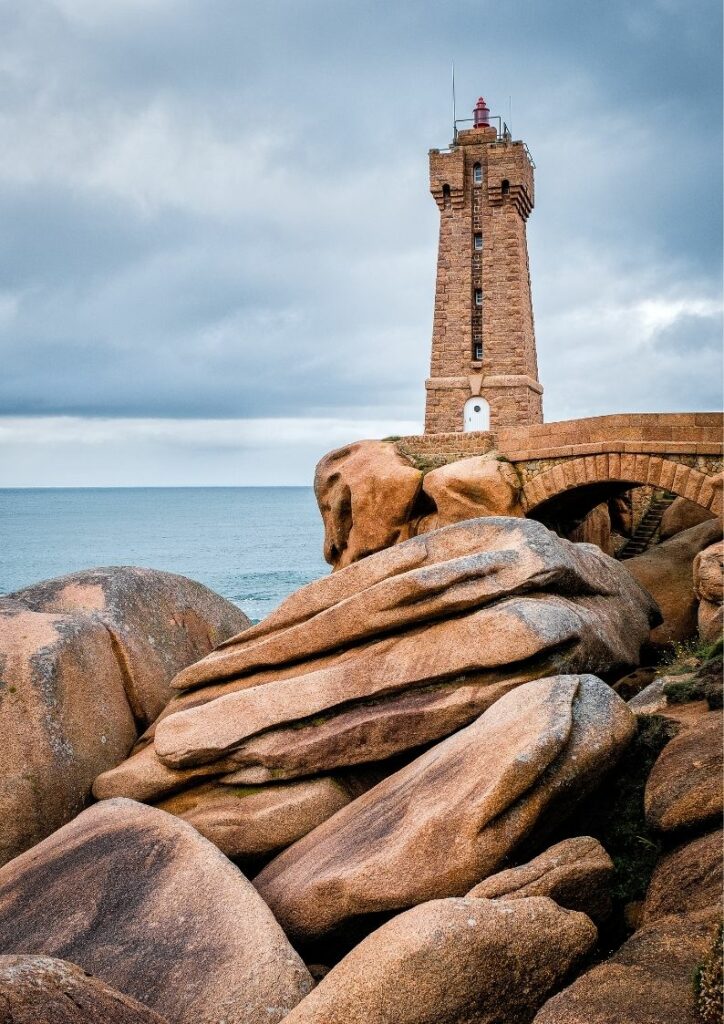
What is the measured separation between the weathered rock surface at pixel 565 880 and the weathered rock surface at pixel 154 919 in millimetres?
1845

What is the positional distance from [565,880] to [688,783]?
1.41 meters

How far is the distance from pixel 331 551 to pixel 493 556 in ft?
57.2

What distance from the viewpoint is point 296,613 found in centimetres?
1224

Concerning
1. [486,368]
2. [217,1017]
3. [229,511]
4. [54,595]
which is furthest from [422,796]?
[229,511]

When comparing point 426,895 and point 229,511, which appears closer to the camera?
point 426,895

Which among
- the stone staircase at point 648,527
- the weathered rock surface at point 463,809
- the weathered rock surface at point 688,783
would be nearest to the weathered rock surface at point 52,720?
the weathered rock surface at point 463,809

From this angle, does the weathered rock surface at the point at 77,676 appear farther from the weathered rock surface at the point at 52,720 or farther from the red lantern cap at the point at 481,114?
the red lantern cap at the point at 481,114

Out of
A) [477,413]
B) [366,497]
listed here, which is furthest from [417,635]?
[477,413]

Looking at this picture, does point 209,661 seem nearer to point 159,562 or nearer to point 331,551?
point 331,551

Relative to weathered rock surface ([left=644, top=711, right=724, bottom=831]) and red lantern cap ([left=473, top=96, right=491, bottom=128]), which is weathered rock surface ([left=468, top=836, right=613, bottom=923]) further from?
red lantern cap ([left=473, top=96, right=491, bottom=128])

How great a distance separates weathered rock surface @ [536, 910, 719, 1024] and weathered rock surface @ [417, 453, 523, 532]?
18363 mm

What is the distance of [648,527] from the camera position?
29.8 meters

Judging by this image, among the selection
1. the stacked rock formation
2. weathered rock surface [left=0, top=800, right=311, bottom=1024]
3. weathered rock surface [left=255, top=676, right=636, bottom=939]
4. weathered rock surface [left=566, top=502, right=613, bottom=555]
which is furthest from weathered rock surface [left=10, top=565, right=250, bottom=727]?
weathered rock surface [left=566, top=502, right=613, bottom=555]

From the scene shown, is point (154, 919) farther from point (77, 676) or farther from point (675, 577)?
point (675, 577)
